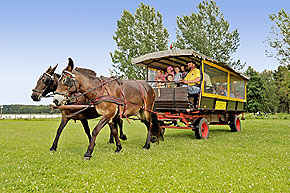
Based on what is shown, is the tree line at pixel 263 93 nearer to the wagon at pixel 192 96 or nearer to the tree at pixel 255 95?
the tree at pixel 255 95

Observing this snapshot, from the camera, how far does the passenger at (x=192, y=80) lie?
839cm

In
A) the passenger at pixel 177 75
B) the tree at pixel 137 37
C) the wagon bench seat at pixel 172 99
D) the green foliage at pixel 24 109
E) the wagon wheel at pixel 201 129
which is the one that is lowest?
the green foliage at pixel 24 109

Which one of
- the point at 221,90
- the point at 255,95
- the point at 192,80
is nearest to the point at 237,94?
the point at 221,90

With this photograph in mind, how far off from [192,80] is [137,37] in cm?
1993

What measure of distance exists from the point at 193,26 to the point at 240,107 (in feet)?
61.5

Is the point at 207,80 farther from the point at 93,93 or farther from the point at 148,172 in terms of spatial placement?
the point at 148,172

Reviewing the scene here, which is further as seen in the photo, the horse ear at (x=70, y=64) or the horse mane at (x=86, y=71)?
the horse mane at (x=86, y=71)

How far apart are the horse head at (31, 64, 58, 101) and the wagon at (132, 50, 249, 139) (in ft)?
9.53

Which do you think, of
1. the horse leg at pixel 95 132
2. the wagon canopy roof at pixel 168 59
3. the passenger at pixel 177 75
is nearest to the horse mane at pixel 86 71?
the horse leg at pixel 95 132

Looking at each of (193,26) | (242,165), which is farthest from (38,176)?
(193,26)

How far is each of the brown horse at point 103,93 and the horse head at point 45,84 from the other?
0.67 m

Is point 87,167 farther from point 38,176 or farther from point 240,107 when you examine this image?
point 240,107

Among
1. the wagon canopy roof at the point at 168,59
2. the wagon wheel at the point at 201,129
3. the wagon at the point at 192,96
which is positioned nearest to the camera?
the wagon canopy roof at the point at 168,59

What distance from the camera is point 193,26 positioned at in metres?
28.4
